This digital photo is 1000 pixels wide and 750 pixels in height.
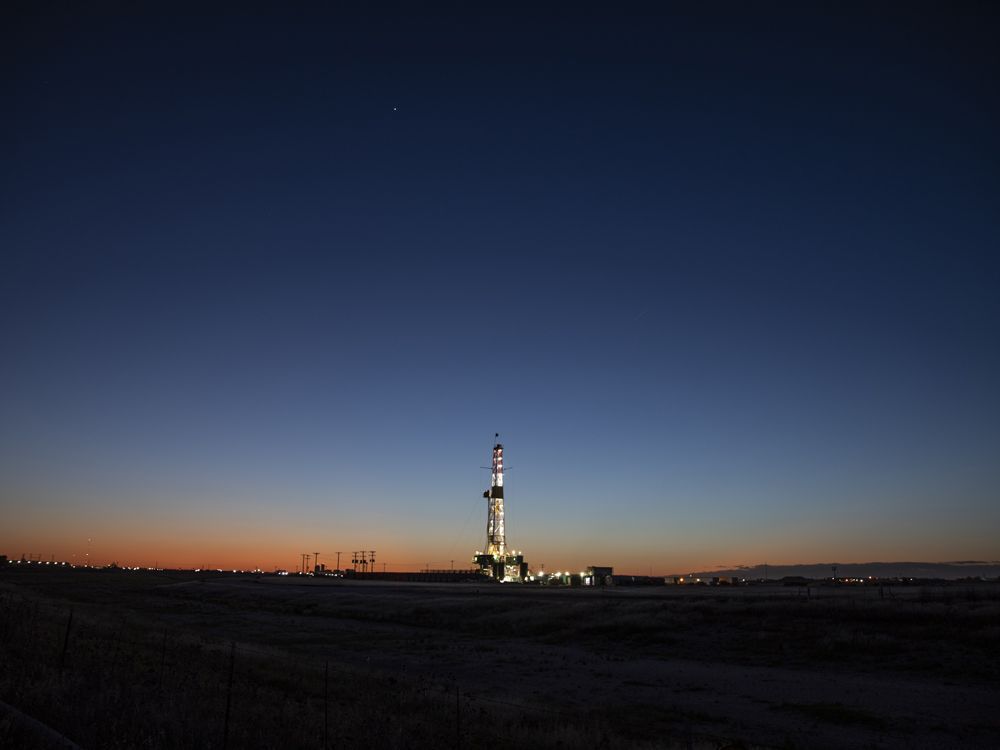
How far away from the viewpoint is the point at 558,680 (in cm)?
3005

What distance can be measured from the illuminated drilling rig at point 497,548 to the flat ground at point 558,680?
112446mm

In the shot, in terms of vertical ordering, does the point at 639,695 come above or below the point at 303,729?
below

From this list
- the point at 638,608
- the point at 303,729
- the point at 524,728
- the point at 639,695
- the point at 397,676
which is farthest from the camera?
the point at 638,608

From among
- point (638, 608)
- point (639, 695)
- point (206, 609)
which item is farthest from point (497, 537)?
point (639, 695)

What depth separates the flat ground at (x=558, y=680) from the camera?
14.9 metres

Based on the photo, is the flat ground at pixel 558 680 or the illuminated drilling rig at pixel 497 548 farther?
the illuminated drilling rig at pixel 497 548

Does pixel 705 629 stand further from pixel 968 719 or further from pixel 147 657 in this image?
pixel 147 657

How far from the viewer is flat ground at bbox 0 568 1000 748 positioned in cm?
1491

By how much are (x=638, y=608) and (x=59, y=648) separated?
126 ft

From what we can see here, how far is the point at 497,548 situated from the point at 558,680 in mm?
137210

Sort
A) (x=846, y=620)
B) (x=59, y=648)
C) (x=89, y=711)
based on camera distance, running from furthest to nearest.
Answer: (x=846, y=620) → (x=59, y=648) → (x=89, y=711)

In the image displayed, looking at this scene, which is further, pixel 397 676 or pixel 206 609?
pixel 206 609

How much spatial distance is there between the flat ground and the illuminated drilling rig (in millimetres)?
112446

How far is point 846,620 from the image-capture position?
130ft
